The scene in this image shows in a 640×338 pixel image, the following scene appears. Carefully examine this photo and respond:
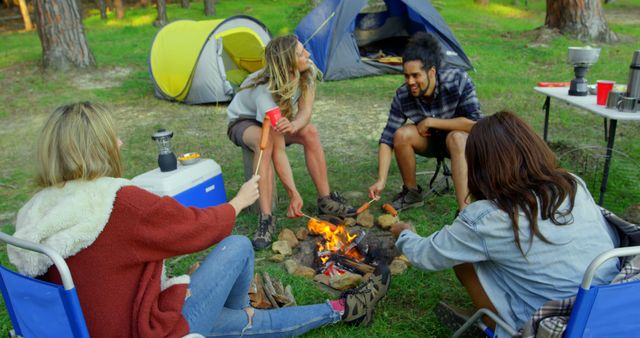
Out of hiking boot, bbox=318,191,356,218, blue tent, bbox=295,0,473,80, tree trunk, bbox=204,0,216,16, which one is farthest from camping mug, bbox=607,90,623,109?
tree trunk, bbox=204,0,216,16

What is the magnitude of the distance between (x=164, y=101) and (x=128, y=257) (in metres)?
6.20

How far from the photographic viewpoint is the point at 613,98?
347cm

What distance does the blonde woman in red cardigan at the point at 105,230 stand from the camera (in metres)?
1.62

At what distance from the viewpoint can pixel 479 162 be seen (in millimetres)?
1907

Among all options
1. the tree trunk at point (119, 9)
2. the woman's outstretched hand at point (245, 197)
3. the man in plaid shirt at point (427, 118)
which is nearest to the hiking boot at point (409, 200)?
the man in plaid shirt at point (427, 118)

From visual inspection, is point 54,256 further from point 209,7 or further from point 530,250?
point 209,7

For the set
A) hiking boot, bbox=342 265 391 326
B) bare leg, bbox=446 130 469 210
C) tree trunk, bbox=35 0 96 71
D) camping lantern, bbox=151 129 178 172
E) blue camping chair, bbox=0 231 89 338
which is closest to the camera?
blue camping chair, bbox=0 231 89 338

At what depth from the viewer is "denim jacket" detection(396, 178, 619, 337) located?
1812 millimetres

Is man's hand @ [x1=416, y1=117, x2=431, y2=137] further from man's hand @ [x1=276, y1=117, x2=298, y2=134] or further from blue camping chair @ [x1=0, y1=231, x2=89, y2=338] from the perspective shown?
blue camping chair @ [x1=0, y1=231, x2=89, y2=338]

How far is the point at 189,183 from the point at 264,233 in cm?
60

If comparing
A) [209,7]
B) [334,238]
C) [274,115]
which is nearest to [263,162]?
[274,115]

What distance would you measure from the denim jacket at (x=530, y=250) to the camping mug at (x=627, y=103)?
172 centimetres

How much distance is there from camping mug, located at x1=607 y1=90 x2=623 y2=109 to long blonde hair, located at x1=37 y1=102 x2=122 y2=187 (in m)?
3.20

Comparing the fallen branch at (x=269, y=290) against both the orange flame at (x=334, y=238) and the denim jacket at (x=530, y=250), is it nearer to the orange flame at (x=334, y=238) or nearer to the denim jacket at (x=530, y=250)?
the orange flame at (x=334, y=238)
